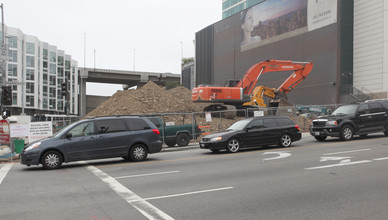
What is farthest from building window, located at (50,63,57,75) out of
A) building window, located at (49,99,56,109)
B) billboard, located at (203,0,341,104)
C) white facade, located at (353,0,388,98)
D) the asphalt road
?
the asphalt road

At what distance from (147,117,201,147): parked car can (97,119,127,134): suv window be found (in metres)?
5.10

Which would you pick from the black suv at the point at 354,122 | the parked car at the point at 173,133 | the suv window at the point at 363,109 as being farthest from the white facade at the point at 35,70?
the suv window at the point at 363,109

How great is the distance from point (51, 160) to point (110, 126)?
2.35 metres

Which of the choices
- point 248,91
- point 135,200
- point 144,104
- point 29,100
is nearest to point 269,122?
point 135,200

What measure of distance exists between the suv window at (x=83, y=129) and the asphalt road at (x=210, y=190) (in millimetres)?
1264

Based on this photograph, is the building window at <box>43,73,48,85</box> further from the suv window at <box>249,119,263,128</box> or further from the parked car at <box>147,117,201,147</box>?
the suv window at <box>249,119,263,128</box>

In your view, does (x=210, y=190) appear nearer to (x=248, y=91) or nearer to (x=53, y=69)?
(x=248, y=91)

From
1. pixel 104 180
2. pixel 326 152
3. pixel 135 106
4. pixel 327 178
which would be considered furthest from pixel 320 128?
pixel 135 106

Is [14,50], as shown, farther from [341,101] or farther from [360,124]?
[360,124]

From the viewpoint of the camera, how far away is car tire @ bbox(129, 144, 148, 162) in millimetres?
12945

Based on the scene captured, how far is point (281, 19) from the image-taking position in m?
52.2

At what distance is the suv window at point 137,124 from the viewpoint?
13204 mm

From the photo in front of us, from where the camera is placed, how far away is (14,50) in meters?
78.4

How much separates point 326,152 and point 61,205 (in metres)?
9.85
